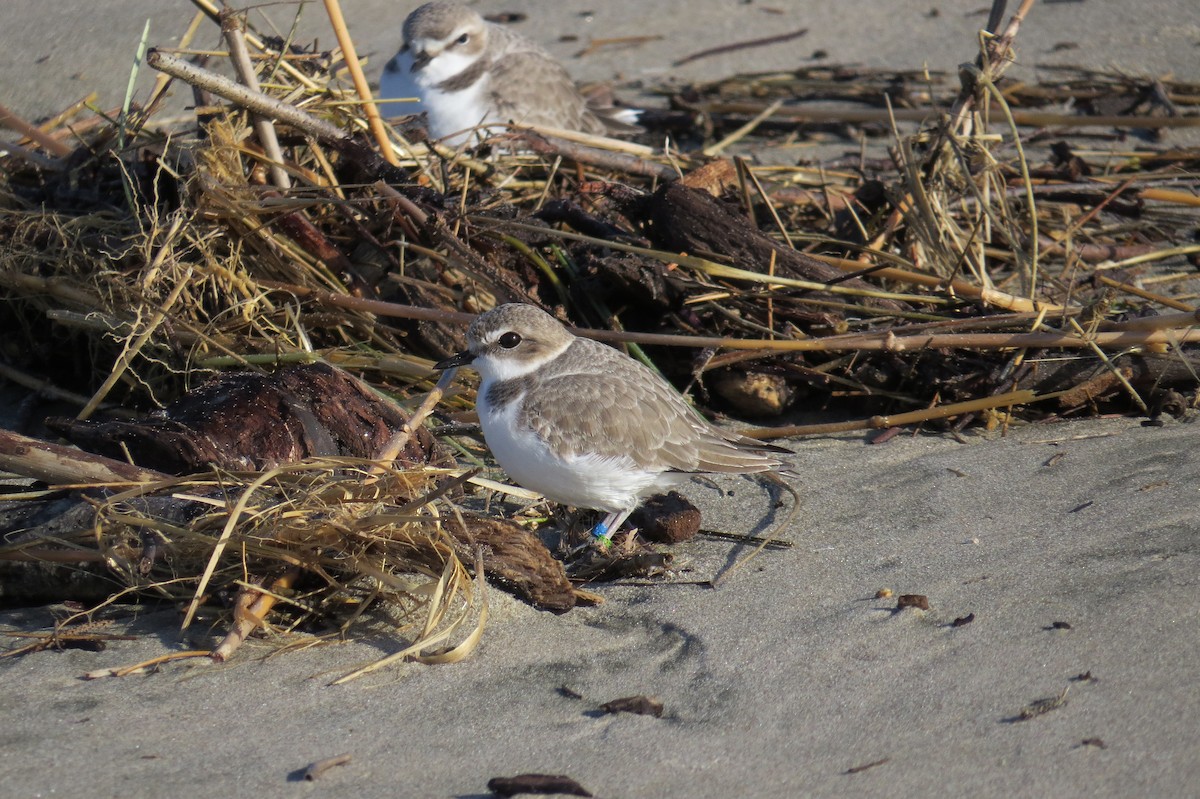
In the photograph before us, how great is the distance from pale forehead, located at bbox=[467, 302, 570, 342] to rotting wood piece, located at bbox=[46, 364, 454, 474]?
422 mm

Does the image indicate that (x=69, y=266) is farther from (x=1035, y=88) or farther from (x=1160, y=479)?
(x=1035, y=88)

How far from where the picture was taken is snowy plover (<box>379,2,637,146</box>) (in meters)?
7.14

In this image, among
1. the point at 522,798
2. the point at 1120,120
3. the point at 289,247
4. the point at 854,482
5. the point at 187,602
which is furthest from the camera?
the point at 1120,120

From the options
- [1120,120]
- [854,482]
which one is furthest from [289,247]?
[1120,120]

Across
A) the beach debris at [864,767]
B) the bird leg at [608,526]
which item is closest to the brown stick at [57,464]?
the bird leg at [608,526]

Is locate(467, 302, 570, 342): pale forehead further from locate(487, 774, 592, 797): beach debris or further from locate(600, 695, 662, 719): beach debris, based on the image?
locate(487, 774, 592, 797): beach debris

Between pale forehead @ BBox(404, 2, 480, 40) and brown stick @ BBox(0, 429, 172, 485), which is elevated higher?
pale forehead @ BBox(404, 2, 480, 40)

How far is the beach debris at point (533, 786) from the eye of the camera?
2.60m

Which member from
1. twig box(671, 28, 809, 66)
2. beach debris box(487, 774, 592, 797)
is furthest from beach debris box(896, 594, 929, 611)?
twig box(671, 28, 809, 66)

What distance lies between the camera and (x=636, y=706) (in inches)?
117

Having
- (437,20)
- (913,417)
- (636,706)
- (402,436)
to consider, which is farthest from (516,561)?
(437,20)

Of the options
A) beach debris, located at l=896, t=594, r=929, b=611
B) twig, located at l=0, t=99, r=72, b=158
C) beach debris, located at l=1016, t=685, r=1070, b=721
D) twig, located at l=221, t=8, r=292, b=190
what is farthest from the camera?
twig, located at l=0, t=99, r=72, b=158

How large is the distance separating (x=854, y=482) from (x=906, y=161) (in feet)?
5.53

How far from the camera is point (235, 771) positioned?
2.70 m
